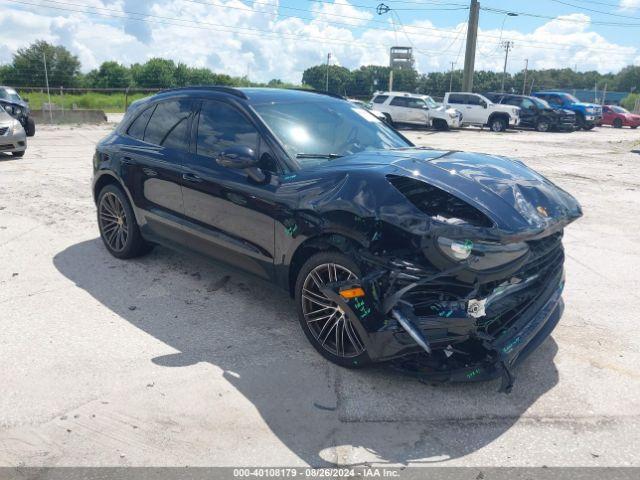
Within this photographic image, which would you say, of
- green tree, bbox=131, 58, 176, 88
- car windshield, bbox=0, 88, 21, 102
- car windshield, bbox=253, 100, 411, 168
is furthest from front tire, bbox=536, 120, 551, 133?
green tree, bbox=131, 58, 176, 88

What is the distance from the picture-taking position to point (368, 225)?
339 cm

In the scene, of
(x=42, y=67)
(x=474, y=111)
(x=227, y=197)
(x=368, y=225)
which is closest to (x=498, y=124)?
(x=474, y=111)

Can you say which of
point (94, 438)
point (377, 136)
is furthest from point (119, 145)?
point (94, 438)

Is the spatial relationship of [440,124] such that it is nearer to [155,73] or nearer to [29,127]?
[29,127]

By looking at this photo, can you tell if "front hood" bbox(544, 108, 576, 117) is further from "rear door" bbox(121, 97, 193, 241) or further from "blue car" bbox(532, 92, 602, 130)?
"rear door" bbox(121, 97, 193, 241)

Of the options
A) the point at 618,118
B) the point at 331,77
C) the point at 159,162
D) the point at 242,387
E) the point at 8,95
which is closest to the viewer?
the point at 242,387

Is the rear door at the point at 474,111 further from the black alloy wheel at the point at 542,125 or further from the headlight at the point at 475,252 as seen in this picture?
the headlight at the point at 475,252

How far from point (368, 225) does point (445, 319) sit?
72 cm

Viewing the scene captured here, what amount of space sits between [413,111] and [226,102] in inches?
936

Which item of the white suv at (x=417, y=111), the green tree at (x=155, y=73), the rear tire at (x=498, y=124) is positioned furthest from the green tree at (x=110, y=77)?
the rear tire at (x=498, y=124)

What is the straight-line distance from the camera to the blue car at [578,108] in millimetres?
29641

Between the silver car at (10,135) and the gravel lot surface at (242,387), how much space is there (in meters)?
7.91

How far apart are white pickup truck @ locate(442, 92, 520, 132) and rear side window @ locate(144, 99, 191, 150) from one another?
24497 millimetres

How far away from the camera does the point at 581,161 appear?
15000 mm
